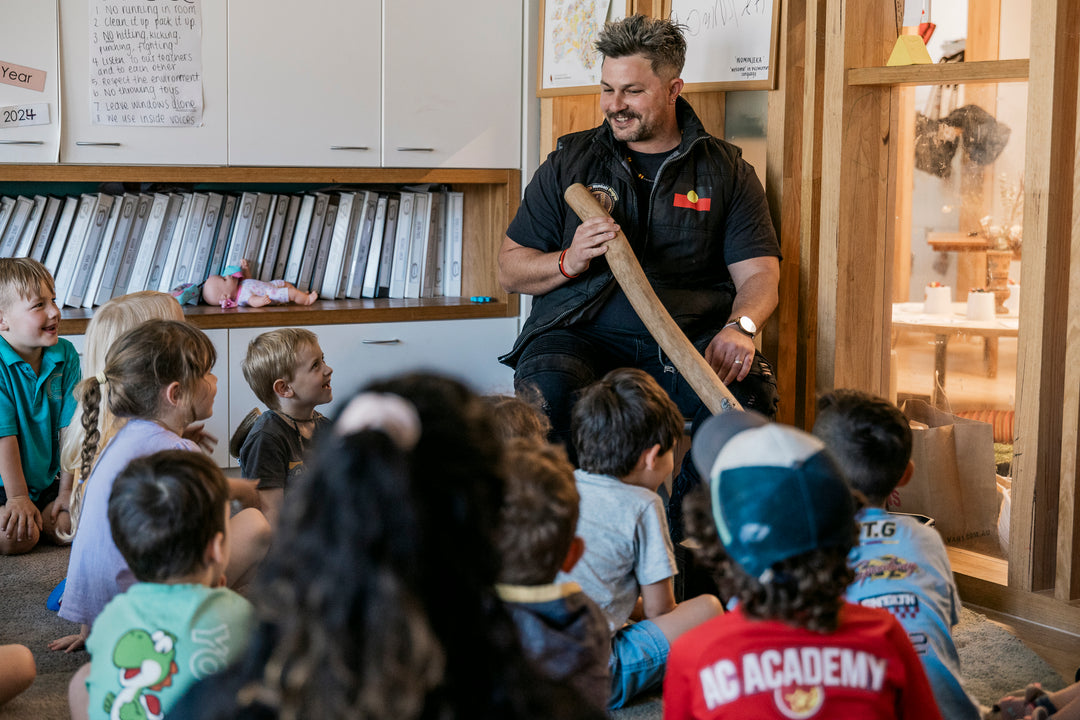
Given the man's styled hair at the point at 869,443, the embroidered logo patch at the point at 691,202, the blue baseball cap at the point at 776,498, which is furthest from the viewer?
the embroidered logo patch at the point at 691,202

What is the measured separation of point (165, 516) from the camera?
1326 millimetres

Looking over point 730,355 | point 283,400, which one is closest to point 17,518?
point 283,400

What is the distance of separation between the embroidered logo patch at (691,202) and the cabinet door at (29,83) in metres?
1.74

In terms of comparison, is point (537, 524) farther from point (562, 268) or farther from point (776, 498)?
point (562, 268)

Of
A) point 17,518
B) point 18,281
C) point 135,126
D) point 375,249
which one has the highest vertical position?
point 135,126

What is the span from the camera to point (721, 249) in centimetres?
279

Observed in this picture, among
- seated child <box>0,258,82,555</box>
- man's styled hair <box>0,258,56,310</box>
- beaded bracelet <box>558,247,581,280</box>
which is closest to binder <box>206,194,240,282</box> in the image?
seated child <box>0,258,82,555</box>

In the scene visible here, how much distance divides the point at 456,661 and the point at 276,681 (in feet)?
0.38

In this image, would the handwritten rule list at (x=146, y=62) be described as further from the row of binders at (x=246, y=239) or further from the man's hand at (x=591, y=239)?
the man's hand at (x=591, y=239)

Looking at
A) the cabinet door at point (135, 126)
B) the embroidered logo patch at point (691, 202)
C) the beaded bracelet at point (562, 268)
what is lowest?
the beaded bracelet at point (562, 268)

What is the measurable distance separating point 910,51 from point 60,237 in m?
2.49

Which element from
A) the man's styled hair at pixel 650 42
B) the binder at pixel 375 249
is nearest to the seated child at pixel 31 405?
the binder at pixel 375 249

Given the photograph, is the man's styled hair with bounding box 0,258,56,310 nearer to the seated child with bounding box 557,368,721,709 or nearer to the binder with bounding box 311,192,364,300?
the binder with bounding box 311,192,364,300

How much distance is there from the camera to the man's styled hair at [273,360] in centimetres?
237
